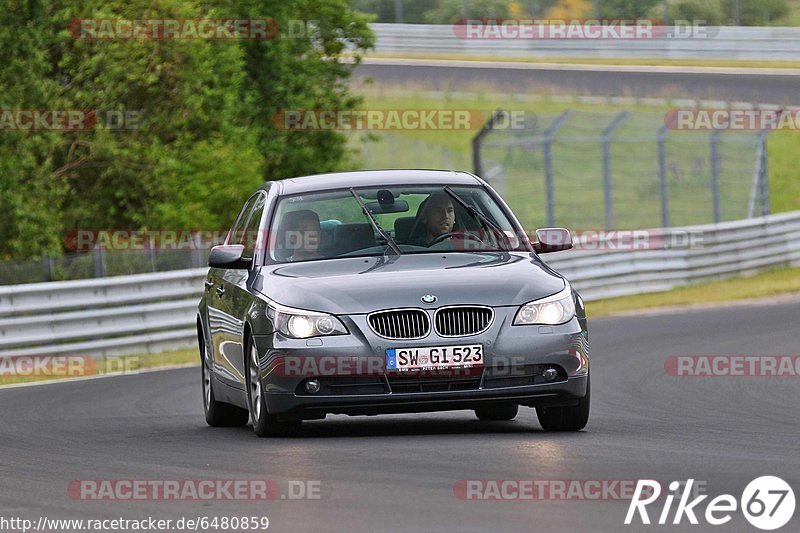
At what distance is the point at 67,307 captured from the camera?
67.3 ft

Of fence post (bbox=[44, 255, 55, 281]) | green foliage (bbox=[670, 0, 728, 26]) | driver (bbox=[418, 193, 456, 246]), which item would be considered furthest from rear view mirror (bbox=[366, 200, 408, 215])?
green foliage (bbox=[670, 0, 728, 26])

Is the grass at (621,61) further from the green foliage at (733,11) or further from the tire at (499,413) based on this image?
the tire at (499,413)

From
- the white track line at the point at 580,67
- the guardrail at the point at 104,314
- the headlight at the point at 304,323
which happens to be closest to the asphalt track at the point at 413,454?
the headlight at the point at 304,323

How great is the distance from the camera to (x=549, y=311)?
10.1 metres

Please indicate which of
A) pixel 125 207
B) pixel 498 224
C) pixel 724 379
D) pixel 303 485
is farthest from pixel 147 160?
pixel 303 485

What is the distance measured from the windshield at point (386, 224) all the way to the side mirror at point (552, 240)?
0.77 ft

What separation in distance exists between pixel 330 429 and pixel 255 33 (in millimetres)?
24240

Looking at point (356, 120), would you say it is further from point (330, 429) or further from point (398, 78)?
point (330, 429)

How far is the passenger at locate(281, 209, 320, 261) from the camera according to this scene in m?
10.9

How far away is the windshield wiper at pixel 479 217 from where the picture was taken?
11.2m

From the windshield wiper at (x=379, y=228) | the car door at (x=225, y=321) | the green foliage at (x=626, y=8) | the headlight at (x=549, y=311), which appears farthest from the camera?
the green foliage at (x=626, y=8)

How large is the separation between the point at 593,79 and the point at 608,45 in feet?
9.70

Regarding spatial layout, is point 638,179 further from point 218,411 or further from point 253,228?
point 253,228

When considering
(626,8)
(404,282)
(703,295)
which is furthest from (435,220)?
(626,8)
